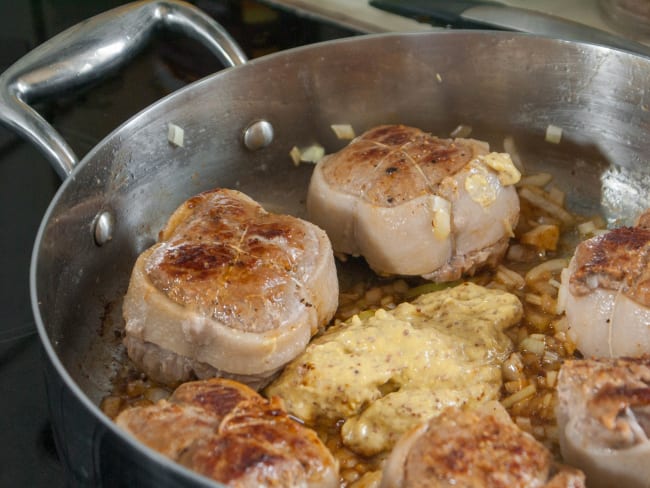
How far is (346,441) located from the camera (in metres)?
2.02

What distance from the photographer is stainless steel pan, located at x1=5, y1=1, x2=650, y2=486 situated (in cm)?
226

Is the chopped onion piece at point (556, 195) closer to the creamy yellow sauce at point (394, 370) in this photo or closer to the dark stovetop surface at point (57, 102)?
the creamy yellow sauce at point (394, 370)

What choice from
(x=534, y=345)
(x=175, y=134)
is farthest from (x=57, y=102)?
(x=534, y=345)

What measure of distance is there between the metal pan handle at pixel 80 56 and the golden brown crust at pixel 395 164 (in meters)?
0.44

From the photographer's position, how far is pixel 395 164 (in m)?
2.40

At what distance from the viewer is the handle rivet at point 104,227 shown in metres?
2.35

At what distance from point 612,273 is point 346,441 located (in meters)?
0.71

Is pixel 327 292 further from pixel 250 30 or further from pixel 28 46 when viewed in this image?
pixel 28 46

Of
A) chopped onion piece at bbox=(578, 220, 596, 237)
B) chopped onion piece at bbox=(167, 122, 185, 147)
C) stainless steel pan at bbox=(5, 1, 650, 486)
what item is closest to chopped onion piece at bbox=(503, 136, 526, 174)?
stainless steel pan at bbox=(5, 1, 650, 486)

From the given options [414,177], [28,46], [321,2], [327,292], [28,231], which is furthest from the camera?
[28,46]

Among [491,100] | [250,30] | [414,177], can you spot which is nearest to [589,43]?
[491,100]

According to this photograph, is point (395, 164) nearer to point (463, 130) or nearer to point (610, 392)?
point (463, 130)

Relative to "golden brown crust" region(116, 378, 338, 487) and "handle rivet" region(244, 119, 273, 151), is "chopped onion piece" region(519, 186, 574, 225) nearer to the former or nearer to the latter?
"handle rivet" region(244, 119, 273, 151)

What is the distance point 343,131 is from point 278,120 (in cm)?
21
